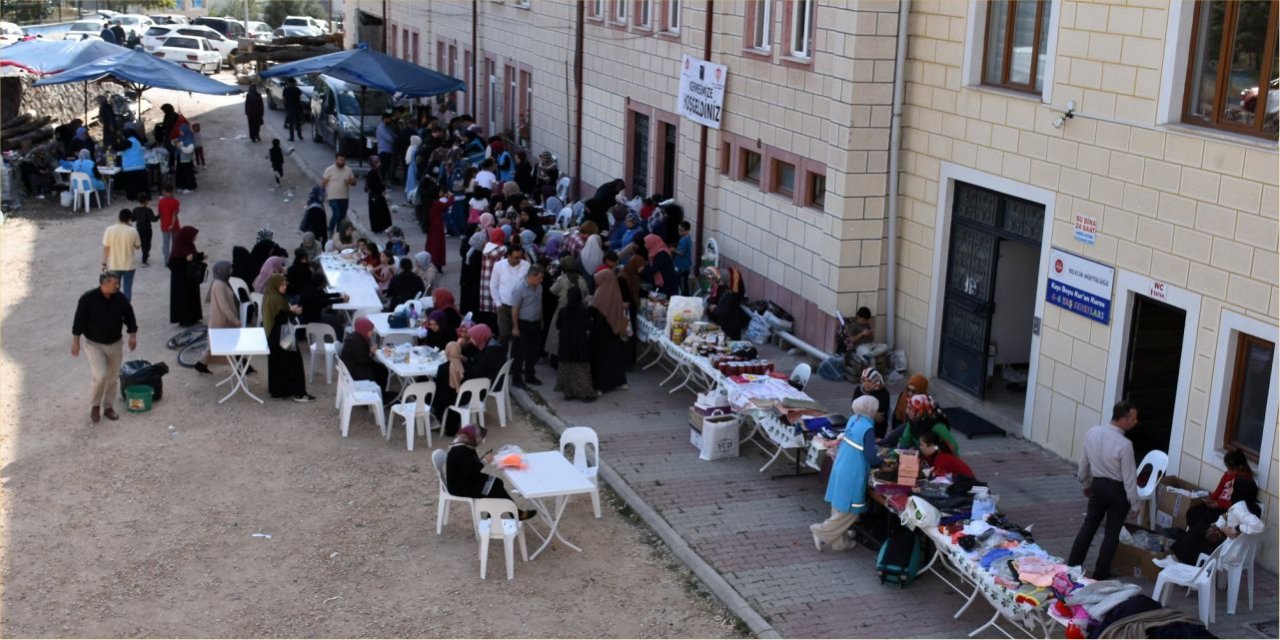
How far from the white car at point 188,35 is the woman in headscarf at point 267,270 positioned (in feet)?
117

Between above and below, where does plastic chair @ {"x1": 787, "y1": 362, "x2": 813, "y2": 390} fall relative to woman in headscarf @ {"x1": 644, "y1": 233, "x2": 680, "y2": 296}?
below

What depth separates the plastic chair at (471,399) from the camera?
13750 mm

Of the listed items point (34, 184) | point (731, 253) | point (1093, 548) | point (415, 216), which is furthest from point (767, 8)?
point (34, 184)

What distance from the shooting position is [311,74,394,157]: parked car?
30578mm

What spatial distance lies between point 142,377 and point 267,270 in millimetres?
2400

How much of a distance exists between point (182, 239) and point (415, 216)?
7.96m

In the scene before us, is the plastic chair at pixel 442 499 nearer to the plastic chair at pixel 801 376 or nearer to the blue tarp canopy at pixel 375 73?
the plastic chair at pixel 801 376

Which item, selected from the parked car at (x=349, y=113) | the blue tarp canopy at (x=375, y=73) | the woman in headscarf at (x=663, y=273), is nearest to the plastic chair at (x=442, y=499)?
the woman in headscarf at (x=663, y=273)

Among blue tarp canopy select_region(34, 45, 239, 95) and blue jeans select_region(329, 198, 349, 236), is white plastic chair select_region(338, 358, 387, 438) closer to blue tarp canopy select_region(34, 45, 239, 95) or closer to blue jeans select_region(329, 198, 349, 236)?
blue jeans select_region(329, 198, 349, 236)

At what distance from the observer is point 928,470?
10.7 meters

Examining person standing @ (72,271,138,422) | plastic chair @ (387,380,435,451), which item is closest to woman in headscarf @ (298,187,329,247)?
person standing @ (72,271,138,422)

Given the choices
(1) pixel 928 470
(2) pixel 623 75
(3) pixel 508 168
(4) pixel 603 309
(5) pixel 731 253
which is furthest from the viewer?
(3) pixel 508 168

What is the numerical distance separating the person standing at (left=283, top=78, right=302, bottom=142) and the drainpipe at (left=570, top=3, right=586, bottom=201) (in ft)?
39.4

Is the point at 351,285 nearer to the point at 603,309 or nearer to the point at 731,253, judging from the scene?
the point at 603,309
